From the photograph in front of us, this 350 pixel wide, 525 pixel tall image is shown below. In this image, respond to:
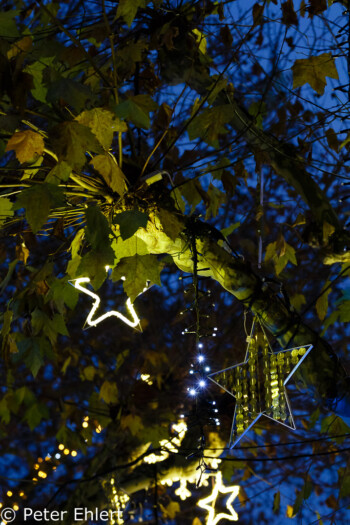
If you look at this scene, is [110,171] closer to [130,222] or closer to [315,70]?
[130,222]

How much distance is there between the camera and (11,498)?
498 centimetres

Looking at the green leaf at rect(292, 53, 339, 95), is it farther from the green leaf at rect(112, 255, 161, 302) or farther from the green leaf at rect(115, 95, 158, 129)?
the green leaf at rect(112, 255, 161, 302)

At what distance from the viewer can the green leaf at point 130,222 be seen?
1601mm

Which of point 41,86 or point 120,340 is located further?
point 120,340

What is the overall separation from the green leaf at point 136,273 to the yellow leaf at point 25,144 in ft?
1.50

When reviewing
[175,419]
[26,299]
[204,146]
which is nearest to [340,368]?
[26,299]

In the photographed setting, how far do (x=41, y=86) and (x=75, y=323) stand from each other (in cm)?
342

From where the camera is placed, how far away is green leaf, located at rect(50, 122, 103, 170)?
1567 mm

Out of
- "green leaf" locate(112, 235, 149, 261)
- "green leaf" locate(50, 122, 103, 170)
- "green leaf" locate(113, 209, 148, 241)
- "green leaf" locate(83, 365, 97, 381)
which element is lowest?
"green leaf" locate(113, 209, 148, 241)

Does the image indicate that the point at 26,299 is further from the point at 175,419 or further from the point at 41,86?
the point at 175,419

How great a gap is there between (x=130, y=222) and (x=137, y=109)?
1.11 ft

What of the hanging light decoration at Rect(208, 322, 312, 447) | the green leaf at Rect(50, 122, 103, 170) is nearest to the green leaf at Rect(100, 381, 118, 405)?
the hanging light decoration at Rect(208, 322, 312, 447)

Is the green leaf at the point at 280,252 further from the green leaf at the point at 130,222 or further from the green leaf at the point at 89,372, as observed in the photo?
the green leaf at the point at 89,372

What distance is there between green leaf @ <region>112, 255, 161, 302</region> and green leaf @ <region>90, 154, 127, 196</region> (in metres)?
0.23
